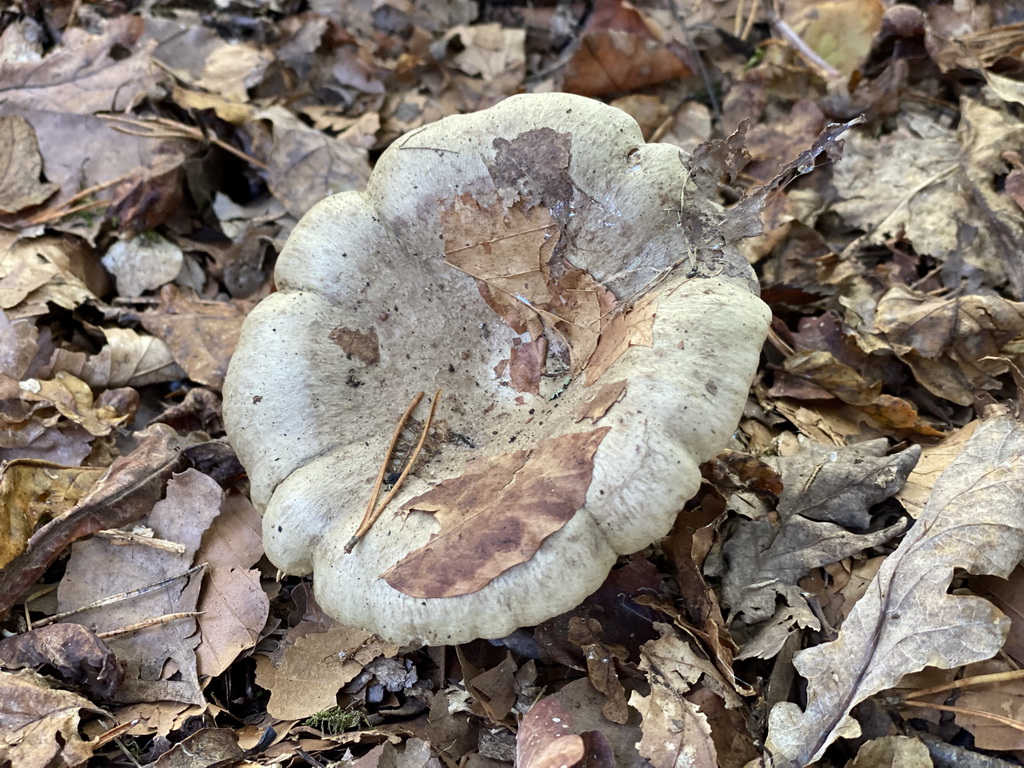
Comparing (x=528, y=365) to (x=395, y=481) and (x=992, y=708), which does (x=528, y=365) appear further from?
(x=992, y=708)

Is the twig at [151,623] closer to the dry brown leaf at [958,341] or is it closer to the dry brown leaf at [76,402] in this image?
the dry brown leaf at [76,402]

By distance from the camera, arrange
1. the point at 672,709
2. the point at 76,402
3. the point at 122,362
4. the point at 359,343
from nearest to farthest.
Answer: the point at 672,709, the point at 359,343, the point at 76,402, the point at 122,362

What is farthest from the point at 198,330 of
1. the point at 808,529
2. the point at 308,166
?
the point at 808,529

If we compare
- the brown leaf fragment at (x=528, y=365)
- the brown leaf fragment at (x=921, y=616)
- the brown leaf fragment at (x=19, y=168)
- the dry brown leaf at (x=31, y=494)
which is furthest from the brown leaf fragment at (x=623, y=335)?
the brown leaf fragment at (x=19, y=168)

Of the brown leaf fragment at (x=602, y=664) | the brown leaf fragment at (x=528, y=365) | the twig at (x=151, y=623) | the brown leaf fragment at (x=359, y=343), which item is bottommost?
the twig at (x=151, y=623)

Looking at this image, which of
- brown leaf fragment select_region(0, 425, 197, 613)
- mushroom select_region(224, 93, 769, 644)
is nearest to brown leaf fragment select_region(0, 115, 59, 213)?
brown leaf fragment select_region(0, 425, 197, 613)

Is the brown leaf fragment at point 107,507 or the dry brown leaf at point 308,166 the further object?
the dry brown leaf at point 308,166

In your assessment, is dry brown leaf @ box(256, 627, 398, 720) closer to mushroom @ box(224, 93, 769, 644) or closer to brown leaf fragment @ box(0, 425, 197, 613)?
mushroom @ box(224, 93, 769, 644)

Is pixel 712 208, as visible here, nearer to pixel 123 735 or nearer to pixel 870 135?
pixel 870 135
